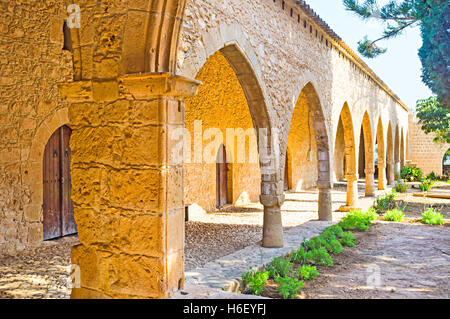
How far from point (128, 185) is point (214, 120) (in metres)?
7.28

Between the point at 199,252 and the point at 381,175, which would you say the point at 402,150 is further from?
the point at 199,252

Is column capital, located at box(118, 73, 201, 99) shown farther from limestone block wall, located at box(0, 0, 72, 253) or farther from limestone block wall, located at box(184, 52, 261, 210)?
limestone block wall, located at box(184, 52, 261, 210)

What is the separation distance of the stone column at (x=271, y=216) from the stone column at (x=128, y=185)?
3167 mm

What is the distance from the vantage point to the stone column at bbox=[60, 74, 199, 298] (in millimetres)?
2883

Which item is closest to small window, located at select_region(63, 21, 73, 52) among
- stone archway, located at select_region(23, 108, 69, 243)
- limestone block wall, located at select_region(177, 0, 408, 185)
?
limestone block wall, located at select_region(177, 0, 408, 185)

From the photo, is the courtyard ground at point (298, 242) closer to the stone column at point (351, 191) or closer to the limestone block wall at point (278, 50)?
the stone column at point (351, 191)

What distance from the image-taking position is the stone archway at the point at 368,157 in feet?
42.2

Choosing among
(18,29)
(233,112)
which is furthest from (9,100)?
(233,112)

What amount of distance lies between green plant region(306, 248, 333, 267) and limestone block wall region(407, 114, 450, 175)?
2402cm

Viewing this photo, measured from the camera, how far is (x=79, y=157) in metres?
3.14

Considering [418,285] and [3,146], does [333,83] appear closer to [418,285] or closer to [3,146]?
[418,285]

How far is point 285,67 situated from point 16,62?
14.3 ft

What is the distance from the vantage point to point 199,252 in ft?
20.0

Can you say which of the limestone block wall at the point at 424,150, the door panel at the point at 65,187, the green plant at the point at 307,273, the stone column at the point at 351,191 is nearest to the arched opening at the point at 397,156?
the limestone block wall at the point at 424,150
